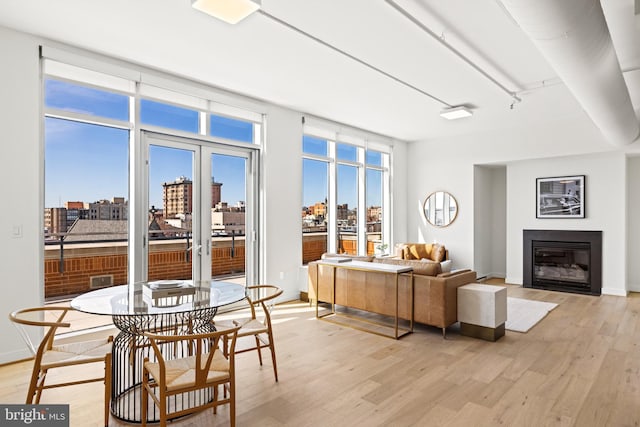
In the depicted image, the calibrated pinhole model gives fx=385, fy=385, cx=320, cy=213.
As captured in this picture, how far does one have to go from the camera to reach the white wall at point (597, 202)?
6281 mm

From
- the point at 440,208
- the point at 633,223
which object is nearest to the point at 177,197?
the point at 440,208

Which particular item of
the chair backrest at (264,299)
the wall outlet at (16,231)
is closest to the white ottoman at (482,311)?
the chair backrest at (264,299)

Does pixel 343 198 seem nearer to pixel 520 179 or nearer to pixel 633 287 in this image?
pixel 520 179

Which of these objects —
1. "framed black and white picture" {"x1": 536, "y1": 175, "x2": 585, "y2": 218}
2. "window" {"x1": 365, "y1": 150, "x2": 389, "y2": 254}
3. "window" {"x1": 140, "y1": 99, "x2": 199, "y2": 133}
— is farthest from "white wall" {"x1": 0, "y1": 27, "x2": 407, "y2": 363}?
"framed black and white picture" {"x1": 536, "y1": 175, "x2": 585, "y2": 218}

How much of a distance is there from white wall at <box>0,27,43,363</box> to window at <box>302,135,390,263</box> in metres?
3.67

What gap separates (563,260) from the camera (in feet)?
22.6

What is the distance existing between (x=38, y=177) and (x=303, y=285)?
145 inches

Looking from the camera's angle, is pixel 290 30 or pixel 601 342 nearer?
pixel 290 30

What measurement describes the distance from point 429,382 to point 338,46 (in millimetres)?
3149

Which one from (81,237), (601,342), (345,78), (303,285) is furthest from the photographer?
(303,285)

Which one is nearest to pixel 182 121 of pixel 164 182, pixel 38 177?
pixel 164 182

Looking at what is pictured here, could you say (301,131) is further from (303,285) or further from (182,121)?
(303,285)

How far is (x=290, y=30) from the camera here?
3.44m

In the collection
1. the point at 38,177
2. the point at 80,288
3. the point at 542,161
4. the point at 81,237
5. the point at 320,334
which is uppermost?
the point at 542,161
